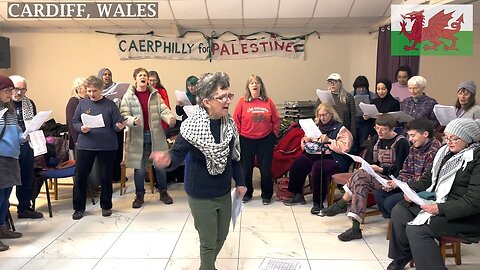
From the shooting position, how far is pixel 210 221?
2.23 metres

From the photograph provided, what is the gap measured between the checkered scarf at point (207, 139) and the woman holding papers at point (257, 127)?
5.83ft

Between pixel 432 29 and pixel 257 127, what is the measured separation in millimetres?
2288

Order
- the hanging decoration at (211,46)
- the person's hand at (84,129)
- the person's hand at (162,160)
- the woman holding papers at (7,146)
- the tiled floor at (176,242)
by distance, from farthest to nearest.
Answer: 1. the hanging decoration at (211,46)
2. the person's hand at (84,129)
3. the woman holding papers at (7,146)
4. the tiled floor at (176,242)
5. the person's hand at (162,160)

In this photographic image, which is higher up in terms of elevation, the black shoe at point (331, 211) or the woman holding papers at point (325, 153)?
the woman holding papers at point (325, 153)

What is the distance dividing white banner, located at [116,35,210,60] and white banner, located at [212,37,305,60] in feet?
0.66

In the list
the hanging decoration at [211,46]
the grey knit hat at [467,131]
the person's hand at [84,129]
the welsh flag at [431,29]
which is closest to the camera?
the grey knit hat at [467,131]

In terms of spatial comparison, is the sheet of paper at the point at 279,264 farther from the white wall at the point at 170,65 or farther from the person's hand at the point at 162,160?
the white wall at the point at 170,65

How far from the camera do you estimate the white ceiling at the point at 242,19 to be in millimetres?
4936

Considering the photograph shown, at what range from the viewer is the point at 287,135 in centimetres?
449

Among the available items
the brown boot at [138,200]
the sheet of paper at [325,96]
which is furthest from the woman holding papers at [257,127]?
the brown boot at [138,200]

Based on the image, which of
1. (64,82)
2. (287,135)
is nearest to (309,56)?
(287,135)

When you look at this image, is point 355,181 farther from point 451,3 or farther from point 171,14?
point 171,14

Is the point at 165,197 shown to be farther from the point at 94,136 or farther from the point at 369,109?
the point at 369,109

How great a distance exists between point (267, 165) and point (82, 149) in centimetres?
173
